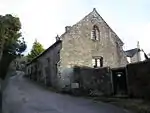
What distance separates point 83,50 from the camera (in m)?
32.8

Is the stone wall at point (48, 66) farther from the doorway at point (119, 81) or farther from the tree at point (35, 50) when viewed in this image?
the tree at point (35, 50)

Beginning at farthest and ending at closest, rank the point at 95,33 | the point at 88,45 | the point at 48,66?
1. the point at 48,66
2. the point at 95,33
3. the point at 88,45

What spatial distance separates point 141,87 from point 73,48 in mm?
13818

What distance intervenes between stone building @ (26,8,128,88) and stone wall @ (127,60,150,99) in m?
10.8

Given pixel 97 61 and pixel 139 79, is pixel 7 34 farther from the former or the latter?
pixel 97 61

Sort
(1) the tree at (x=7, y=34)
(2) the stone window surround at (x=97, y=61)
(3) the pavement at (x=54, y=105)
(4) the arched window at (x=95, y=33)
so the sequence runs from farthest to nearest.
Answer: (4) the arched window at (x=95, y=33), (2) the stone window surround at (x=97, y=61), (1) the tree at (x=7, y=34), (3) the pavement at (x=54, y=105)

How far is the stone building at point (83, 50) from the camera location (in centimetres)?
3134

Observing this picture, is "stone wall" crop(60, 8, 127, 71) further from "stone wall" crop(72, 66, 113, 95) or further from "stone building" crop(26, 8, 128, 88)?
"stone wall" crop(72, 66, 113, 95)

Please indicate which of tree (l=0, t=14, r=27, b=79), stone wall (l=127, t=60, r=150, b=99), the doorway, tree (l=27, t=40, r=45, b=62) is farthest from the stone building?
tree (l=27, t=40, r=45, b=62)

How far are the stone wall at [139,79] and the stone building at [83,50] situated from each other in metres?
10.8

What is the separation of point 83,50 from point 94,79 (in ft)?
25.2

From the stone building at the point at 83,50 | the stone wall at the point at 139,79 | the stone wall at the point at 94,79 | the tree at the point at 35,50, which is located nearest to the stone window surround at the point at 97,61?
the stone building at the point at 83,50

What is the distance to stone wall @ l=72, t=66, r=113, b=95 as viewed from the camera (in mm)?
23938

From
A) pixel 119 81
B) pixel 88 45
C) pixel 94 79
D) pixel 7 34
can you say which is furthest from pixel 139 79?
pixel 88 45
